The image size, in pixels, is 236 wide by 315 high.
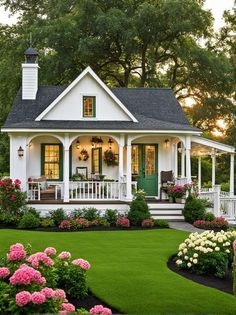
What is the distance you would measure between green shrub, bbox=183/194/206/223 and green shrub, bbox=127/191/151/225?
4.98ft

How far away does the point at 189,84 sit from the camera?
119 ft

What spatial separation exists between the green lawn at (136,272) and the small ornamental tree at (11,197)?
8.89 ft

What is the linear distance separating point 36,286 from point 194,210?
542 inches

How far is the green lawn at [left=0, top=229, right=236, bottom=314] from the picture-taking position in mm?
8898

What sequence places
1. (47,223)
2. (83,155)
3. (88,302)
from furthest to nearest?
(83,155)
(47,223)
(88,302)

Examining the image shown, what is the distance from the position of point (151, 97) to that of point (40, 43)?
11.7 m

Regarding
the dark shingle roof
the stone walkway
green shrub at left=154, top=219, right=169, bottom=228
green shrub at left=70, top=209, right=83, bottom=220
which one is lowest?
the stone walkway

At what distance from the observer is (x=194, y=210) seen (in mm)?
20344

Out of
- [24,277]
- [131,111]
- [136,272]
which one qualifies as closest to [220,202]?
[131,111]

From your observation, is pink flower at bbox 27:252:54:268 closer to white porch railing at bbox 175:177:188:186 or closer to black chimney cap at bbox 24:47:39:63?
white porch railing at bbox 175:177:188:186

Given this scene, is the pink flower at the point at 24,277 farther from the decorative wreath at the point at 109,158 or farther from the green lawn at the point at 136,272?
the decorative wreath at the point at 109,158

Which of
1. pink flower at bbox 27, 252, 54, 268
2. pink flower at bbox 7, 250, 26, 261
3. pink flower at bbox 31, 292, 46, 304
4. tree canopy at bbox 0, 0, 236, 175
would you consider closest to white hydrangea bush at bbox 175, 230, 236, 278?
pink flower at bbox 27, 252, 54, 268

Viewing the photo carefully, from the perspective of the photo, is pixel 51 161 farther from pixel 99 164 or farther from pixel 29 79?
pixel 29 79

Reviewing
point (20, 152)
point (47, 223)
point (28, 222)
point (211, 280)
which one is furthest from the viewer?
point (20, 152)
